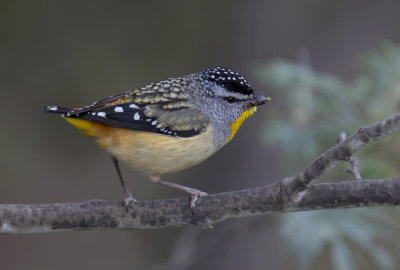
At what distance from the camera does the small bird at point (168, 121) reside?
15.2 feet

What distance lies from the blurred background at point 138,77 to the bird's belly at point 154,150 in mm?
2315

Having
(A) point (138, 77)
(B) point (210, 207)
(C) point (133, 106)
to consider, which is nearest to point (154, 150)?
(C) point (133, 106)

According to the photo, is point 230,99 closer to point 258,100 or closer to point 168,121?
point 258,100

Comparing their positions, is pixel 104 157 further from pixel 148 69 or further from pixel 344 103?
pixel 344 103

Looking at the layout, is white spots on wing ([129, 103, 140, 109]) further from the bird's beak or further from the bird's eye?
the bird's beak

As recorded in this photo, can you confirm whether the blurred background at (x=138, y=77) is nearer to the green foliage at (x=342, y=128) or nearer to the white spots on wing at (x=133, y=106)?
the green foliage at (x=342, y=128)

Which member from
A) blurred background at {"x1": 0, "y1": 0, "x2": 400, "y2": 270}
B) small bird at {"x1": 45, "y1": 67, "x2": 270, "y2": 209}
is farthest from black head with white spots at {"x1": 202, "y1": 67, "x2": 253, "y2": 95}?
blurred background at {"x1": 0, "y1": 0, "x2": 400, "y2": 270}

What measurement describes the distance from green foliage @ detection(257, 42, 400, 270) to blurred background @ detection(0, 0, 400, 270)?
1608 millimetres

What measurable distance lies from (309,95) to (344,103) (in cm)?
42

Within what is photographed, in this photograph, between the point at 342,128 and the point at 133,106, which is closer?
the point at 133,106

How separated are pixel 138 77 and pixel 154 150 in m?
5.90

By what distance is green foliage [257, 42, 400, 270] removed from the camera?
539 centimetres

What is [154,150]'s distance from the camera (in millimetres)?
4629

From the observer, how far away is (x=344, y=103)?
5.76m
